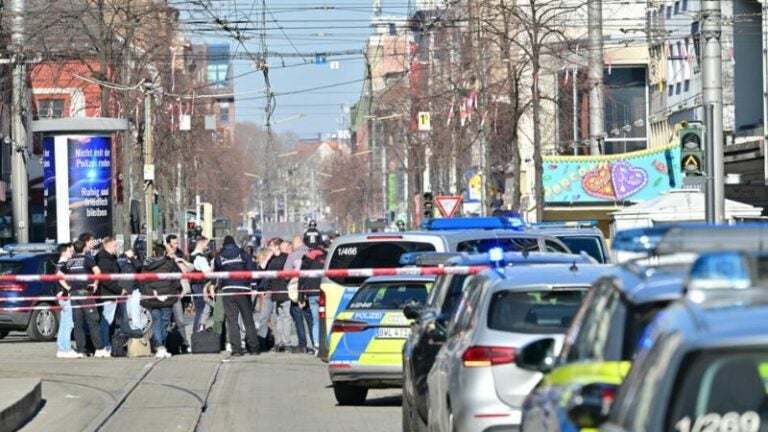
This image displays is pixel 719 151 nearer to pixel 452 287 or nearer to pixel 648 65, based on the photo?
pixel 452 287

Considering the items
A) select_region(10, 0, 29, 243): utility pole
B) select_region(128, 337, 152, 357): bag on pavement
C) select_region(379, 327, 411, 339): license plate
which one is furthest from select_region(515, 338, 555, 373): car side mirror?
select_region(10, 0, 29, 243): utility pole

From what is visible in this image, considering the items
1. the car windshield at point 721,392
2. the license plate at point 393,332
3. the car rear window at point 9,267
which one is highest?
the car windshield at point 721,392

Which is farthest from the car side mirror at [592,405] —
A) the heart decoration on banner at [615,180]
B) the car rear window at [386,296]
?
the heart decoration on banner at [615,180]

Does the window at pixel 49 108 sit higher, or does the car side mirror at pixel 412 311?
the window at pixel 49 108

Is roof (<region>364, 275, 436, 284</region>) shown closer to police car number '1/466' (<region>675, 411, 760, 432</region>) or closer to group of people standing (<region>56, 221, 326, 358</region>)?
group of people standing (<region>56, 221, 326, 358</region>)

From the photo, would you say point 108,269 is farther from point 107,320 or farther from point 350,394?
point 350,394

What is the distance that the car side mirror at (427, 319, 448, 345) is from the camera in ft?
36.3

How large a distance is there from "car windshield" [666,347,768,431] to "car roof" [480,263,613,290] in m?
4.97

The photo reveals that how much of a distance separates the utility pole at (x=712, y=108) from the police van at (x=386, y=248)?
264 centimetres

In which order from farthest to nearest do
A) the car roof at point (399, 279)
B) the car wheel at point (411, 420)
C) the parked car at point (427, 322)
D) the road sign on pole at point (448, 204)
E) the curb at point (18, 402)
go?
the road sign on pole at point (448, 204) < the car roof at point (399, 279) < the curb at point (18, 402) < the car wheel at point (411, 420) < the parked car at point (427, 322)

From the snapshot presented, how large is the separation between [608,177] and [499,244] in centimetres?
2569

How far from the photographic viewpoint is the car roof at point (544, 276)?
9953 millimetres

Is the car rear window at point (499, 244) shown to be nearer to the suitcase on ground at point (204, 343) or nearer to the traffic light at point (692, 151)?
the traffic light at point (692, 151)

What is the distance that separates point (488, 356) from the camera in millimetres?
9461
